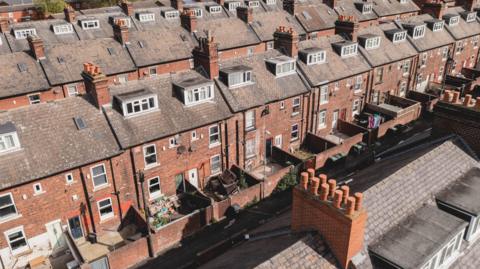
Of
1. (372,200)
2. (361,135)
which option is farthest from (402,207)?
(361,135)

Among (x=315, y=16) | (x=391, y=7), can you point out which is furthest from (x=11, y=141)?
(x=391, y=7)

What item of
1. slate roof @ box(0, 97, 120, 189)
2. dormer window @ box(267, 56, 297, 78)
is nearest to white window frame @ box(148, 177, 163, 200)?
slate roof @ box(0, 97, 120, 189)

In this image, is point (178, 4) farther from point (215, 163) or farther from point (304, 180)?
point (304, 180)

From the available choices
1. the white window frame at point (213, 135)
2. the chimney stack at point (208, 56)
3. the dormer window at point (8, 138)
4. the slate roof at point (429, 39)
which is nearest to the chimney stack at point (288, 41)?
the chimney stack at point (208, 56)

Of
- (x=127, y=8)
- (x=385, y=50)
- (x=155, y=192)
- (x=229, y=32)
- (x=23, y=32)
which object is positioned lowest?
(x=155, y=192)

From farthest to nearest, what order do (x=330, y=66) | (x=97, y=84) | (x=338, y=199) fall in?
(x=330, y=66), (x=97, y=84), (x=338, y=199)

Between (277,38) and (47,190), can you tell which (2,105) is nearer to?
(47,190)
